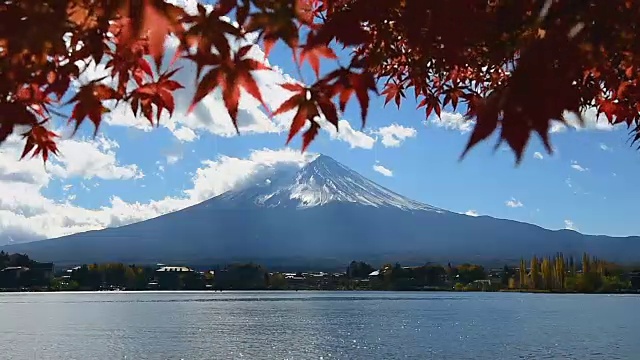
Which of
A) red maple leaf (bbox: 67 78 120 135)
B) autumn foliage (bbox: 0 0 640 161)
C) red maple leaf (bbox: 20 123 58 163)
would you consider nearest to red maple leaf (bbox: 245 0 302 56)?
autumn foliage (bbox: 0 0 640 161)

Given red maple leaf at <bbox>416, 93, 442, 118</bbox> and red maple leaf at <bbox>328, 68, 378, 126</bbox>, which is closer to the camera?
red maple leaf at <bbox>328, 68, 378, 126</bbox>

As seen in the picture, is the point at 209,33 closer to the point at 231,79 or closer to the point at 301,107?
the point at 231,79

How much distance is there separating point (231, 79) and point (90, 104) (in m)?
0.78

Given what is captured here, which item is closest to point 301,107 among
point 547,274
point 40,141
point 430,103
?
point 40,141

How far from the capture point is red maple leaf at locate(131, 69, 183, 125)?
11.4 feet

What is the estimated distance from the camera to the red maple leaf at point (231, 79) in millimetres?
2562

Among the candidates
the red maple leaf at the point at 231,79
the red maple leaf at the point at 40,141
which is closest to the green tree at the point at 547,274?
the red maple leaf at the point at 40,141

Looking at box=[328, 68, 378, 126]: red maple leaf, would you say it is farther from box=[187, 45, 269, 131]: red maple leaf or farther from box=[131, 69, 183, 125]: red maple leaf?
box=[131, 69, 183, 125]: red maple leaf

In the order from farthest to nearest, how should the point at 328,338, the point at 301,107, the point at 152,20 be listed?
1. the point at 328,338
2. the point at 301,107
3. the point at 152,20

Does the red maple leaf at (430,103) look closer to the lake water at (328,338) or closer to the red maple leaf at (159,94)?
the red maple leaf at (159,94)

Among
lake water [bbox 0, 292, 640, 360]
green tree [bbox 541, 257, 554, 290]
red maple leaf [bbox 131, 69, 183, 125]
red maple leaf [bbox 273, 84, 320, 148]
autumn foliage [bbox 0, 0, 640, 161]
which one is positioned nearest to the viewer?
autumn foliage [bbox 0, 0, 640, 161]

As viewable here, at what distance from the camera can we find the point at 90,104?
304 cm

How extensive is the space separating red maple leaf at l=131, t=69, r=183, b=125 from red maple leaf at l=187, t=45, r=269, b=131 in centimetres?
87

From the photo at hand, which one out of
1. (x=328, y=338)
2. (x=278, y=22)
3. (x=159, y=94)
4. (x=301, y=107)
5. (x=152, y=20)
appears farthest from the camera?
(x=328, y=338)
